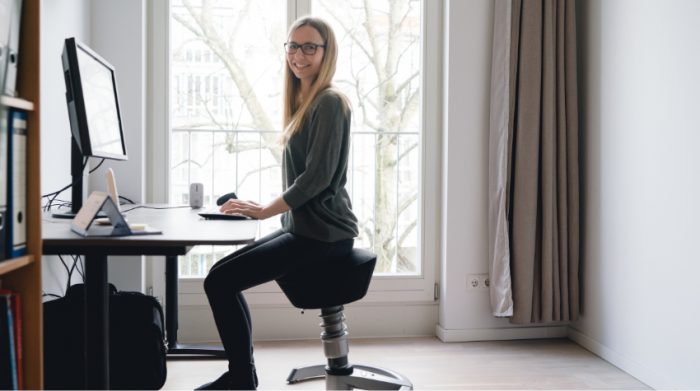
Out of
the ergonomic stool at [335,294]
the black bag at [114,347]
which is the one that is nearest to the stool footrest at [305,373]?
the ergonomic stool at [335,294]

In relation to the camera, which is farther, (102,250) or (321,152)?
(321,152)

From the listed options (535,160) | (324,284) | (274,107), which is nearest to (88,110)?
(324,284)

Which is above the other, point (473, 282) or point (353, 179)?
point (353, 179)

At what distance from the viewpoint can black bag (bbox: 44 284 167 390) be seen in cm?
126

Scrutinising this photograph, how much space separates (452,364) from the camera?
2.12 metres

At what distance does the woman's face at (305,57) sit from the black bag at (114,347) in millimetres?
889

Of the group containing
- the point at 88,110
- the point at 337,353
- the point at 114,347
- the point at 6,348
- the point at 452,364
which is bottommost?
the point at 452,364

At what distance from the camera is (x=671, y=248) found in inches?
70.9

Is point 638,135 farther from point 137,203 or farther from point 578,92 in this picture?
point 137,203

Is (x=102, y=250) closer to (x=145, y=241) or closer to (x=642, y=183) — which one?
(x=145, y=241)

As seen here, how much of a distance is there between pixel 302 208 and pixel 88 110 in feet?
2.23

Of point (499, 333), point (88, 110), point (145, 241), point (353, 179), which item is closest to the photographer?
point (145, 241)

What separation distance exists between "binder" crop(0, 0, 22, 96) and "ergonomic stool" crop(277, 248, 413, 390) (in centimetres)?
86

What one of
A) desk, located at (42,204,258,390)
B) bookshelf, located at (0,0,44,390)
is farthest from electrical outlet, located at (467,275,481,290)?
bookshelf, located at (0,0,44,390)
